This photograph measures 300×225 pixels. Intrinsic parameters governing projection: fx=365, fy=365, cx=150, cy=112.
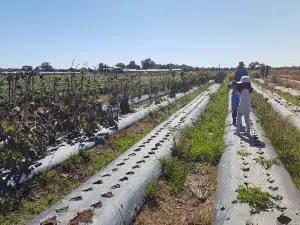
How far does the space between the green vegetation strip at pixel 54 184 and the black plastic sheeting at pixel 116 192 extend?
561mm

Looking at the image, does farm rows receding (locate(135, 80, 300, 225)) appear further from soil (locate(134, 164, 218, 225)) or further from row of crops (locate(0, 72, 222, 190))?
row of crops (locate(0, 72, 222, 190))

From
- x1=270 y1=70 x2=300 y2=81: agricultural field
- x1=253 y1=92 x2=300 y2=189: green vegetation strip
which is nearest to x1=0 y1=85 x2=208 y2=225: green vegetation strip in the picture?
x1=253 y1=92 x2=300 y2=189: green vegetation strip

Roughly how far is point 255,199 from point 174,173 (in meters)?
1.88

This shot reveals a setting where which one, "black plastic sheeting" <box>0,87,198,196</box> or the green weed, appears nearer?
the green weed

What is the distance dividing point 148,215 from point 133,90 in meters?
14.0

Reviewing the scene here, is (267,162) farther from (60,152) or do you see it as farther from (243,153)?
(60,152)

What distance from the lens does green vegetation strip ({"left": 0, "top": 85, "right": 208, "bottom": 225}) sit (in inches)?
175

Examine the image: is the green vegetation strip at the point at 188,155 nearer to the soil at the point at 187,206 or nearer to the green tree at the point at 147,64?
the soil at the point at 187,206

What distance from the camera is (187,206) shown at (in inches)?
194

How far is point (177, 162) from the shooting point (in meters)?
6.32

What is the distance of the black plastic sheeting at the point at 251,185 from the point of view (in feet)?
12.2

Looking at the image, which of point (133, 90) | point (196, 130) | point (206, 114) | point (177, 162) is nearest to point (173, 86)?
point (133, 90)

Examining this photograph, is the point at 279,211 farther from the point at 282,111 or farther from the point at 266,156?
the point at 282,111

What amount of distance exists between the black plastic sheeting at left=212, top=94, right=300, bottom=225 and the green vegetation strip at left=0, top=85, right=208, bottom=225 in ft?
7.25
